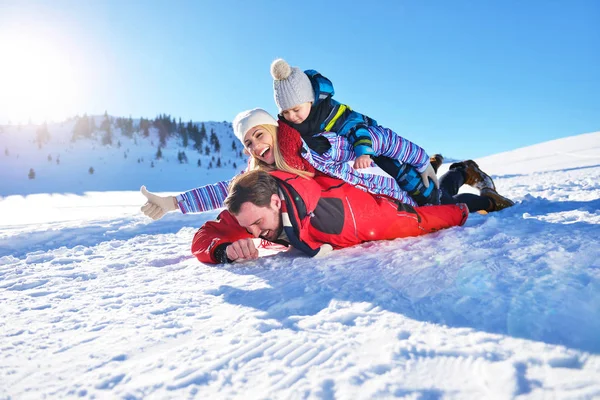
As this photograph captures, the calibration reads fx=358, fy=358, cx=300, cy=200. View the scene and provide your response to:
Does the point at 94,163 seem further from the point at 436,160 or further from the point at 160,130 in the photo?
the point at 436,160

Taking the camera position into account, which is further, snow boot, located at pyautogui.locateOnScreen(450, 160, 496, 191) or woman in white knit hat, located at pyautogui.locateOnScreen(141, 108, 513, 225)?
snow boot, located at pyautogui.locateOnScreen(450, 160, 496, 191)

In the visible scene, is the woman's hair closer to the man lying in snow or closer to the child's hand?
the man lying in snow

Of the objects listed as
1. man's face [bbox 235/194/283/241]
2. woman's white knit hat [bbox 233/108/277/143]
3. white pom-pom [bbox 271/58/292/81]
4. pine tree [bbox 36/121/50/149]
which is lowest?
man's face [bbox 235/194/283/241]

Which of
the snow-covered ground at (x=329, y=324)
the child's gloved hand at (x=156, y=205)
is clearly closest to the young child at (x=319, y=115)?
the snow-covered ground at (x=329, y=324)

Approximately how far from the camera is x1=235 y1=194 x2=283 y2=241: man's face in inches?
71.6

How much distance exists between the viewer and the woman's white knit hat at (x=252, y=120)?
2361mm

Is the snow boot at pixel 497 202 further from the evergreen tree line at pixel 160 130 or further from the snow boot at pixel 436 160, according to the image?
the evergreen tree line at pixel 160 130

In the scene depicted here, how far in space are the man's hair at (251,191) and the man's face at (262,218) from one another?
0.07ft

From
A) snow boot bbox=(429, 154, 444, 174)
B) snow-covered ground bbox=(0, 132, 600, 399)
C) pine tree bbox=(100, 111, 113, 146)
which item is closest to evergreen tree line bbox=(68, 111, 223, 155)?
pine tree bbox=(100, 111, 113, 146)

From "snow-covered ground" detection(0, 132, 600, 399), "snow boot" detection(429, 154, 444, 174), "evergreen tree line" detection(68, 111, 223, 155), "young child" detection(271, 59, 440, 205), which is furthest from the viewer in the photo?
"evergreen tree line" detection(68, 111, 223, 155)

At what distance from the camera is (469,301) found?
1.12 m

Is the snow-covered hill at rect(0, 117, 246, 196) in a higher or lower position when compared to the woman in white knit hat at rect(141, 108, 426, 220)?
higher

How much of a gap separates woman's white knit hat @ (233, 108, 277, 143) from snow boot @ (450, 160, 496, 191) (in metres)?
2.15

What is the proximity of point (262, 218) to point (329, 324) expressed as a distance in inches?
34.8
